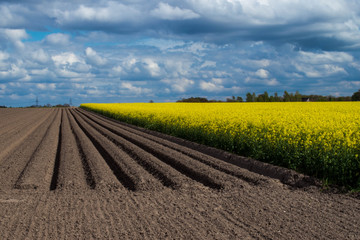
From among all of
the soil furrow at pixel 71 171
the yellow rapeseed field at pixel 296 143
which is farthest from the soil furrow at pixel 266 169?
the soil furrow at pixel 71 171

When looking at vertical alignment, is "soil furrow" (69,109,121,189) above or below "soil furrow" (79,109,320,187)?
above

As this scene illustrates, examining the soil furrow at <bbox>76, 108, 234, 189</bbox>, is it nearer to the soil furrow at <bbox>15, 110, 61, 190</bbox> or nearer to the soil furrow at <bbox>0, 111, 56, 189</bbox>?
the soil furrow at <bbox>15, 110, 61, 190</bbox>

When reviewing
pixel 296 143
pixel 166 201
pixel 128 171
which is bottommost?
pixel 166 201

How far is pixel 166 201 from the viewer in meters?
7.77

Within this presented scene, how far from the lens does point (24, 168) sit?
1159 centimetres

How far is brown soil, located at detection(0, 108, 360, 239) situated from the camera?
240 inches

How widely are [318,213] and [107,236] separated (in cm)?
402

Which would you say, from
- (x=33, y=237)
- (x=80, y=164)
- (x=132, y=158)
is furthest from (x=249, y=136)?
(x=33, y=237)

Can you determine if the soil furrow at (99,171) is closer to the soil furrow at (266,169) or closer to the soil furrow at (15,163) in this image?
the soil furrow at (15,163)

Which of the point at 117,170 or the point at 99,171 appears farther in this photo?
the point at 117,170

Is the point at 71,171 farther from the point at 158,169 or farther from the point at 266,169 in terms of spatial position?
the point at 266,169

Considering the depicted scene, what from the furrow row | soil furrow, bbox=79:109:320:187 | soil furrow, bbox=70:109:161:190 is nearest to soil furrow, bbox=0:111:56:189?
the furrow row

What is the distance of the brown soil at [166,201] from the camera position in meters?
6.09

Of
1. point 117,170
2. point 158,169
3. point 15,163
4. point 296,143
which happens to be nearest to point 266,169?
point 296,143
